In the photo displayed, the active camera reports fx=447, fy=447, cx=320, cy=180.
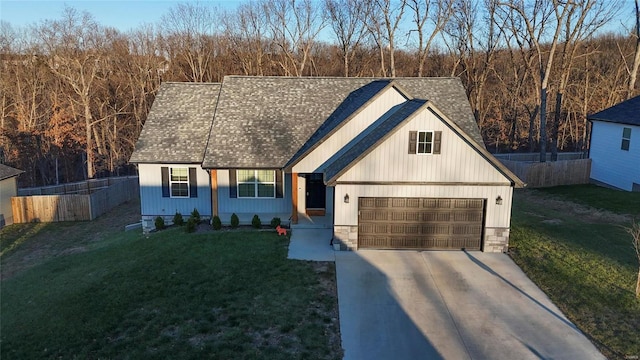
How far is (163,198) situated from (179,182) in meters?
1.02

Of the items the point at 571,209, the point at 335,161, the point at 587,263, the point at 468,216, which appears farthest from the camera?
the point at 571,209

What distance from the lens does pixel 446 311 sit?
467 inches

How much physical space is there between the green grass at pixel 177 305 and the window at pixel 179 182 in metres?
3.35

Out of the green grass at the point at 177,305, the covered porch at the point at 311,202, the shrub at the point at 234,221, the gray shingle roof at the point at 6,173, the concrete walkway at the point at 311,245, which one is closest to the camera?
the green grass at the point at 177,305

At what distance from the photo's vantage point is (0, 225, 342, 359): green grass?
395 inches

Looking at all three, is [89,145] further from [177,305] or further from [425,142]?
[425,142]

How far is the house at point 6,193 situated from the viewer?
22586mm

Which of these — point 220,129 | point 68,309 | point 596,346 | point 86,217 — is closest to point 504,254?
point 596,346

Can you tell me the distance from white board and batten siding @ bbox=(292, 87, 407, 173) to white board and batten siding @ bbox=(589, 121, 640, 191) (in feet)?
52.1

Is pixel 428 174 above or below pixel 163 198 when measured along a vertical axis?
above

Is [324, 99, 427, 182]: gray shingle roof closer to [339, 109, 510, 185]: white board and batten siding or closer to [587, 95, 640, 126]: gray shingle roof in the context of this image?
[339, 109, 510, 185]: white board and batten siding

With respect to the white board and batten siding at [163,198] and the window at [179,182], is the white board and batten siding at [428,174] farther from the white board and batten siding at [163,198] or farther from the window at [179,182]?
the window at [179,182]

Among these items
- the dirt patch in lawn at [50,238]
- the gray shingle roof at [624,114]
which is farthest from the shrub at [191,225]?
the gray shingle roof at [624,114]

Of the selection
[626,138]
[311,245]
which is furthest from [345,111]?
[626,138]
